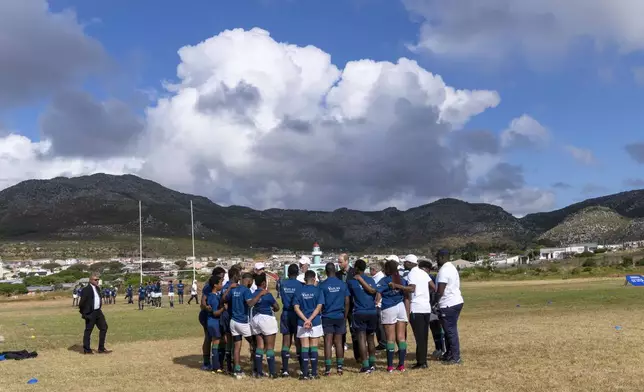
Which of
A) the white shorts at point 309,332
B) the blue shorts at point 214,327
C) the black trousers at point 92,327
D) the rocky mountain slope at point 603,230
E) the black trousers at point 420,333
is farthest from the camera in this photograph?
the rocky mountain slope at point 603,230

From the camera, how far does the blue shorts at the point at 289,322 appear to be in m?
12.3

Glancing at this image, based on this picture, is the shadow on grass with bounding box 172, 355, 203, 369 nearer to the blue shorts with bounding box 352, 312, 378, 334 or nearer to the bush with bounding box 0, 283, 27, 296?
the blue shorts with bounding box 352, 312, 378, 334

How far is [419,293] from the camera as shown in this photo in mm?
12617

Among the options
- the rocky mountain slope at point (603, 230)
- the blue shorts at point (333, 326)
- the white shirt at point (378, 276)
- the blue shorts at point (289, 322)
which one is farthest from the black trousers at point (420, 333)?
the rocky mountain slope at point (603, 230)

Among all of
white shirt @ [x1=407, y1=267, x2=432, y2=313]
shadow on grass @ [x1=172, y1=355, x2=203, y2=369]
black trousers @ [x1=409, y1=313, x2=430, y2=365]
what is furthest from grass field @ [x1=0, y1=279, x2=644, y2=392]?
white shirt @ [x1=407, y1=267, x2=432, y2=313]

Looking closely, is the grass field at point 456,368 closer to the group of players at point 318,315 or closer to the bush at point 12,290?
the group of players at point 318,315

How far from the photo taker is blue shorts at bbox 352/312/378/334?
12.3m

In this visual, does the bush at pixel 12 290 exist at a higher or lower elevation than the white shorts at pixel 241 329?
higher

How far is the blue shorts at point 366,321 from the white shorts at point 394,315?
168 mm

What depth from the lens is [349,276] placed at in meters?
13.0

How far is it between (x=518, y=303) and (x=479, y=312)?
16.8 feet

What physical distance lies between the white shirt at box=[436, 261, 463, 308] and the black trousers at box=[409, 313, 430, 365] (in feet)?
1.48

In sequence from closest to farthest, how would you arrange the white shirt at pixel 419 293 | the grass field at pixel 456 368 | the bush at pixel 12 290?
the grass field at pixel 456 368
the white shirt at pixel 419 293
the bush at pixel 12 290

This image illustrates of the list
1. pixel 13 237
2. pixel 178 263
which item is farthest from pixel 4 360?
pixel 13 237
